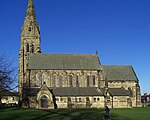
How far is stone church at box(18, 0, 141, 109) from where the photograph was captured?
71.7 meters

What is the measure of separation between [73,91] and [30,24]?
2727 cm

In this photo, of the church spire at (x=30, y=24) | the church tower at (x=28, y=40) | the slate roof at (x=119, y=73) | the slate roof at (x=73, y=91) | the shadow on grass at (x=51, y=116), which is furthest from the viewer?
the church spire at (x=30, y=24)

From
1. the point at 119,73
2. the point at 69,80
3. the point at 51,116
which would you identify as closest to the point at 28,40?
the point at 69,80

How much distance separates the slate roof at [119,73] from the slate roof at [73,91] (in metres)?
7.57

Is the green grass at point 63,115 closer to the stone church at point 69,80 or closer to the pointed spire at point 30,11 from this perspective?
the stone church at point 69,80

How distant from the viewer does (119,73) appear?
8350cm

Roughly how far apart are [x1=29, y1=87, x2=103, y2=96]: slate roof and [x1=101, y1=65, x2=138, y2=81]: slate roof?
7.57 metres

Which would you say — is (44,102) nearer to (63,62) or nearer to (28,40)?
(63,62)

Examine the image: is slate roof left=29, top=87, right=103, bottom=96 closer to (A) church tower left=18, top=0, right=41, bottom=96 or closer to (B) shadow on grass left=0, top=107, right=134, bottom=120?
(A) church tower left=18, top=0, right=41, bottom=96

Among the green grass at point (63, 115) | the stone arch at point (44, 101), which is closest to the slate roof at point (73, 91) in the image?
the stone arch at point (44, 101)

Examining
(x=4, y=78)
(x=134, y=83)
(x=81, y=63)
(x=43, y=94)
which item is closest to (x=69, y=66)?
(x=81, y=63)

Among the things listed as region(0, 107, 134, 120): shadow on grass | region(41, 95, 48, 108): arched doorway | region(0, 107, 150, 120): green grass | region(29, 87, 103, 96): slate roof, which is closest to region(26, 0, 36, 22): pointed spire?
region(29, 87, 103, 96): slate roof

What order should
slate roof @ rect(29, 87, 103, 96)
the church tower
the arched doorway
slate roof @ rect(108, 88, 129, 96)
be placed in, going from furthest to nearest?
the church tower, slate roof @ rect(108, 88, 129, 96), slate roof @ rect(29, 87, 103, 96), the arched doorway

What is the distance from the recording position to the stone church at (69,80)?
235 ft
